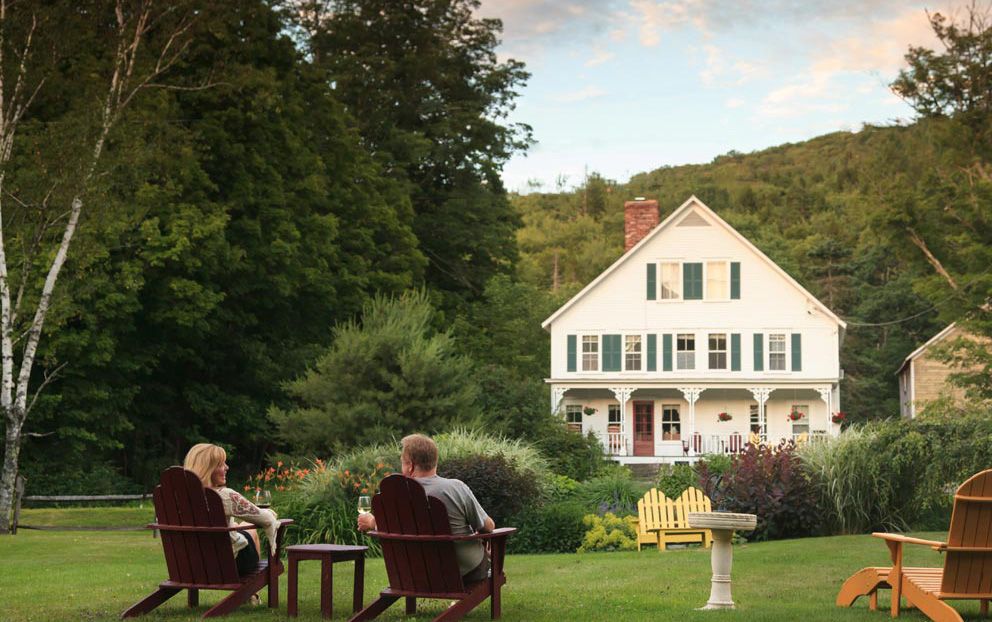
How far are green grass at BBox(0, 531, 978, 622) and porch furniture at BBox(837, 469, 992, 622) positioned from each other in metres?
0.29

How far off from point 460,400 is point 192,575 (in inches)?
489

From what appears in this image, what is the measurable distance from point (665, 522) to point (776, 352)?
24988mm

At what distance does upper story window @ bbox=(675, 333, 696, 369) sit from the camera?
1544 inches

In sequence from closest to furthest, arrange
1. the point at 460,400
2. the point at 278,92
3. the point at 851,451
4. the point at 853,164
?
the point at 851,451
the point at 460,400
the point at 278,92
the point at 853,164

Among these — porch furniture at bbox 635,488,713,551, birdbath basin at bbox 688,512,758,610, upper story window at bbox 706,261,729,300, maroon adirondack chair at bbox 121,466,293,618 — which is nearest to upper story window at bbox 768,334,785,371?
upper story window at bbox 706,261,729,300

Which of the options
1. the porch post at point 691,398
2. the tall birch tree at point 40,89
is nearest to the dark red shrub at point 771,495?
the tall birch tree at point 40,89

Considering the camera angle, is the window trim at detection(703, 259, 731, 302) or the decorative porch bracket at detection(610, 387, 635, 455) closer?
the window trim at detection(703, 259, 731, 302)

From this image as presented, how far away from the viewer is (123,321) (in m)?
26.6

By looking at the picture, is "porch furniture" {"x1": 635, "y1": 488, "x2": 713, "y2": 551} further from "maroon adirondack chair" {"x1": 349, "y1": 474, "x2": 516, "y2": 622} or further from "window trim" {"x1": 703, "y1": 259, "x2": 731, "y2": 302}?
"window trim" {"x1": 703, "y1": 259, "x2": 731, "y2": 302}

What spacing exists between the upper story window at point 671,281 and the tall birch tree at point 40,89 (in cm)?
1933

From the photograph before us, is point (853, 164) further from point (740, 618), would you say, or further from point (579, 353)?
point (740, 618)

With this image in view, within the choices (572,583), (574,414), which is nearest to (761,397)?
(574,414)

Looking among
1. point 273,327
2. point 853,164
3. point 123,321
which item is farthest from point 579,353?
point 853,164

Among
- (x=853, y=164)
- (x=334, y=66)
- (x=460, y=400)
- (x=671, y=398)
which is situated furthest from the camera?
(x=853, y=164)
